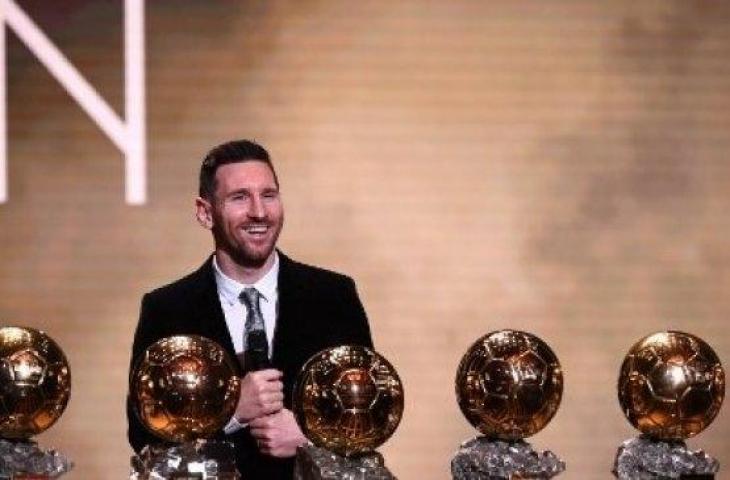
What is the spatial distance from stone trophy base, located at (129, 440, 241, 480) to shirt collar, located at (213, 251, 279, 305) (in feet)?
1.26

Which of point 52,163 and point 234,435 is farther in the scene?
point 52,163

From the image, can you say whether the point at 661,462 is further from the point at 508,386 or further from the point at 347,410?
the point at 347,410

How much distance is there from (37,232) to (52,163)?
0.15 metres

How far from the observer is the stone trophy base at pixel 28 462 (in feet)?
6.05

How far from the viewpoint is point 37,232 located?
11.5 feet

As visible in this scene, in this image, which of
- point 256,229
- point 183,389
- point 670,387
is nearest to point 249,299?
point 256,229

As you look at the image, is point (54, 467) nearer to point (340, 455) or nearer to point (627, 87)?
point (340, 455)

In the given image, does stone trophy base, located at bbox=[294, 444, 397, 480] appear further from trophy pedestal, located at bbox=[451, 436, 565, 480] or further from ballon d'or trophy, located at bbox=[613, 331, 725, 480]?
ballon d'or trophy, located at bbox=[613, 331, 725, 480]

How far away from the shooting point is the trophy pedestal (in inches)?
75.6

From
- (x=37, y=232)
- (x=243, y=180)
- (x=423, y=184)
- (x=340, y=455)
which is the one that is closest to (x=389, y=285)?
(x=423, y=184)

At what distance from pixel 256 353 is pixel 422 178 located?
4.82 feet

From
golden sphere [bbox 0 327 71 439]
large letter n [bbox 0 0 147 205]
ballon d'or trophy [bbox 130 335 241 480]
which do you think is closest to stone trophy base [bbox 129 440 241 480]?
ballon d'or trophy [bbox 130 335 241 480]

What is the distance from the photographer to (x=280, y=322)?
2203mm

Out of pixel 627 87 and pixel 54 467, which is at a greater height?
pixel 627 87
